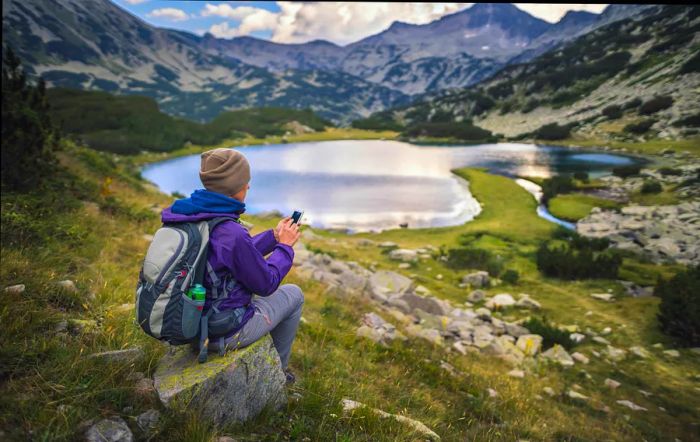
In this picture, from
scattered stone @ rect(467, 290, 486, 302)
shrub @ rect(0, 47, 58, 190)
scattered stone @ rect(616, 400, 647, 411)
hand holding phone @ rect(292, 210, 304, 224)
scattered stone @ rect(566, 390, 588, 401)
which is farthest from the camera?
scattered stone @ rect(467, 290, 486, 302)

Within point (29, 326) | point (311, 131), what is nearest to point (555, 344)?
point (29, 326)

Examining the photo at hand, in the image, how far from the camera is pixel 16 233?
6.34 meters

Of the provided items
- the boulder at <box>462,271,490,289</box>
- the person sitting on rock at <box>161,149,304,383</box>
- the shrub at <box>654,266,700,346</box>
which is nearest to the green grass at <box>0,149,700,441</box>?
the shrub at <box>654,266,700,346</box>

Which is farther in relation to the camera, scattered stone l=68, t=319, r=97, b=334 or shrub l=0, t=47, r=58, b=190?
shrub l=0, t=47, r=58, b=190

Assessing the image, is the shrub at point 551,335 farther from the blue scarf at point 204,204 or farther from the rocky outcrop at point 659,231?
the blue scarf at point 204,204

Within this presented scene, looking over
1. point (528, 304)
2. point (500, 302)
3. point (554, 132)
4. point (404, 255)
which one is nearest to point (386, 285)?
point (500, 302)

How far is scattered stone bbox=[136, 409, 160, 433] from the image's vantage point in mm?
2857

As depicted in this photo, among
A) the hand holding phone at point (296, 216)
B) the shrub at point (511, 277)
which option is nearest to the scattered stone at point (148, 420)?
the hand holding phone at point (296, 216)

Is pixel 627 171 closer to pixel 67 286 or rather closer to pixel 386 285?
pixel 386 285

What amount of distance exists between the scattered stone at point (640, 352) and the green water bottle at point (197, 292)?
11441 mm

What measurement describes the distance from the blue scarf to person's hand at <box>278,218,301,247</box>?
0.59m

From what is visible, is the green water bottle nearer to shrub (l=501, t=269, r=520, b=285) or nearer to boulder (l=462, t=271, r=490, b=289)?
boulder (l=462, t=271, r=490, b=289)

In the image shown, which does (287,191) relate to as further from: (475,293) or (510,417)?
(510,417)

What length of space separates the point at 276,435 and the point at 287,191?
133 feet
